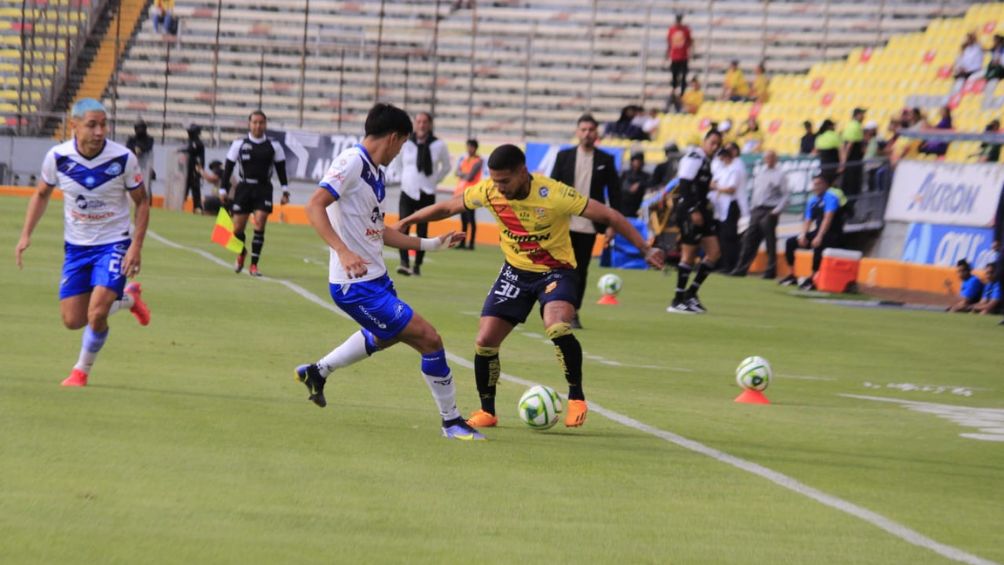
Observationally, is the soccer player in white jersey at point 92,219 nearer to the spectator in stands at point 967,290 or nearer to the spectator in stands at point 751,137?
the spectator in stands at point 967,290

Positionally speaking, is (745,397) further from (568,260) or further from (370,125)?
(370,125)

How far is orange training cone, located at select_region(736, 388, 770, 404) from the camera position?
479 inches

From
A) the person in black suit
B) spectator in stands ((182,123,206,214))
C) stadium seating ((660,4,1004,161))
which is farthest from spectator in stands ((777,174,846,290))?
spectator in stands ((182,123,206,214))

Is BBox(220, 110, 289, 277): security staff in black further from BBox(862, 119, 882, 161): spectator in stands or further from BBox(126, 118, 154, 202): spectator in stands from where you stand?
BBox(862, 119, 882, 161): spectator in stands

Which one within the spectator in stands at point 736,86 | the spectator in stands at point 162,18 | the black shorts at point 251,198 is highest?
the spectator in stands at point 162,18

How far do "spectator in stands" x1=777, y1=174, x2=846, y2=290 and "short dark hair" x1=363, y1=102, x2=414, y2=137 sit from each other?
1857 centimetres

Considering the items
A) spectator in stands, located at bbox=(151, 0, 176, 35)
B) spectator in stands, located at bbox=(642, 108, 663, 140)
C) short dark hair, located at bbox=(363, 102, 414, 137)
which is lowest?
short dark hair, located at bbox=(363, 102, 414, 137)

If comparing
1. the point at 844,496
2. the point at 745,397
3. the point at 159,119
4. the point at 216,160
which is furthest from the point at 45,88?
the point at 844,496

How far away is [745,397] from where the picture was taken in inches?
481

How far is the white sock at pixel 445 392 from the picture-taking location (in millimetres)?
9383

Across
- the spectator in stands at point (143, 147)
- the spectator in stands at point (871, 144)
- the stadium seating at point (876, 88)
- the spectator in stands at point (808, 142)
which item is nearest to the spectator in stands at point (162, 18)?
the spectator in stands at point (143, 147)

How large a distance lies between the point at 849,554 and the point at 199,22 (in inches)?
1718

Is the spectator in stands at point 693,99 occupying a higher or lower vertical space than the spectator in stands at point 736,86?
lower

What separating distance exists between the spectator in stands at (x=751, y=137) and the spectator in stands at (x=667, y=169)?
1.70 m
